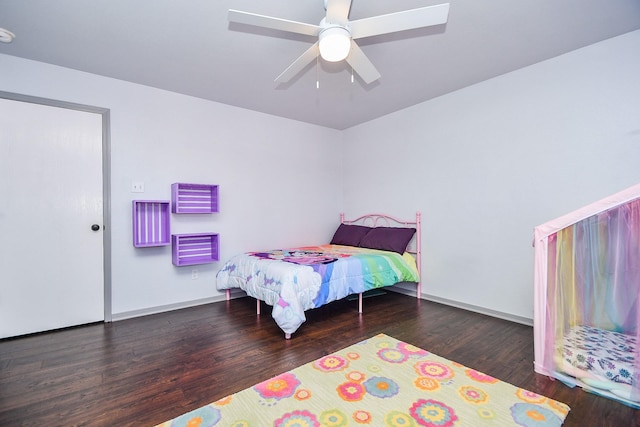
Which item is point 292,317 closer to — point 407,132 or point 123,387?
point 123,387

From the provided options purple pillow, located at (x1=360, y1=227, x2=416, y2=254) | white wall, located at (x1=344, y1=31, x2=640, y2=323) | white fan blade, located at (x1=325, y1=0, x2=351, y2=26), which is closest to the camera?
white fan blade, located at (x1=325, y1=0, x2=351, y2=26)

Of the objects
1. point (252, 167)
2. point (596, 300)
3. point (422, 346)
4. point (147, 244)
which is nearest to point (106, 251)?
point (147, 244)

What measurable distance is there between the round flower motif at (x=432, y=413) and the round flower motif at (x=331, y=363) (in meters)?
0.56

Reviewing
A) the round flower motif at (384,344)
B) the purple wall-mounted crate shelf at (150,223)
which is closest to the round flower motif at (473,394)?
the round flower motif at (384,344)

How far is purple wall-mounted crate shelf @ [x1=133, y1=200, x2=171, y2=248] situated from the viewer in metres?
3.05

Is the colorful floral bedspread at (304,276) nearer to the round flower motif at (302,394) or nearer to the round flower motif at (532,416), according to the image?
the round flower motif at (302,394)

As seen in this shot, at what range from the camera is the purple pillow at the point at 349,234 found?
4199 millimetres

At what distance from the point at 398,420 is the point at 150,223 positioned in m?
3.01

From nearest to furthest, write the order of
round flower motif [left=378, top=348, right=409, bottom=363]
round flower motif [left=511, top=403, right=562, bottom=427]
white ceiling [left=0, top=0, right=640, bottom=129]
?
round flower motif [left=511, top=403, right=562, bottom=427]
white ceiling [left=0, top=0, right=640, bottom=129]
round flower motif [left=378, top=348, right=409, bottom=363]

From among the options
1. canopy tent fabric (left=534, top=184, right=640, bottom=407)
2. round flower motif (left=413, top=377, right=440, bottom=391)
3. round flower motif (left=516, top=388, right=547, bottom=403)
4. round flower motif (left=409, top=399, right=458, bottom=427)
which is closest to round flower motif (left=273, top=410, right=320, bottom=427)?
round flower motif (left=409, top=399, right=458, bottom=427)

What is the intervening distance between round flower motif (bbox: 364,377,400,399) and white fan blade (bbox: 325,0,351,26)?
2.22 m

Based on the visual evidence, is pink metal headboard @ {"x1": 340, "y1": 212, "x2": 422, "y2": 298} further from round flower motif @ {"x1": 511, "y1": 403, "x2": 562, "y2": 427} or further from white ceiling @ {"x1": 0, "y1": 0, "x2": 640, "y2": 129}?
round flower motif @ {"x1": 511, "y1": 403, "x2": 562, "y2": 427}

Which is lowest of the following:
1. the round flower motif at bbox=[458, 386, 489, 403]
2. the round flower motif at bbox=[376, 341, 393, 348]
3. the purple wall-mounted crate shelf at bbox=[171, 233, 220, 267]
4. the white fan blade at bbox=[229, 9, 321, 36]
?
the round flower motif at bbox=[376, 341, 393, 348]

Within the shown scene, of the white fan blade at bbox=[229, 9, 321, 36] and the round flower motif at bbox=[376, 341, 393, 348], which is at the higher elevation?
the white fan blade at bbox=[229, 9, 321, 36]
